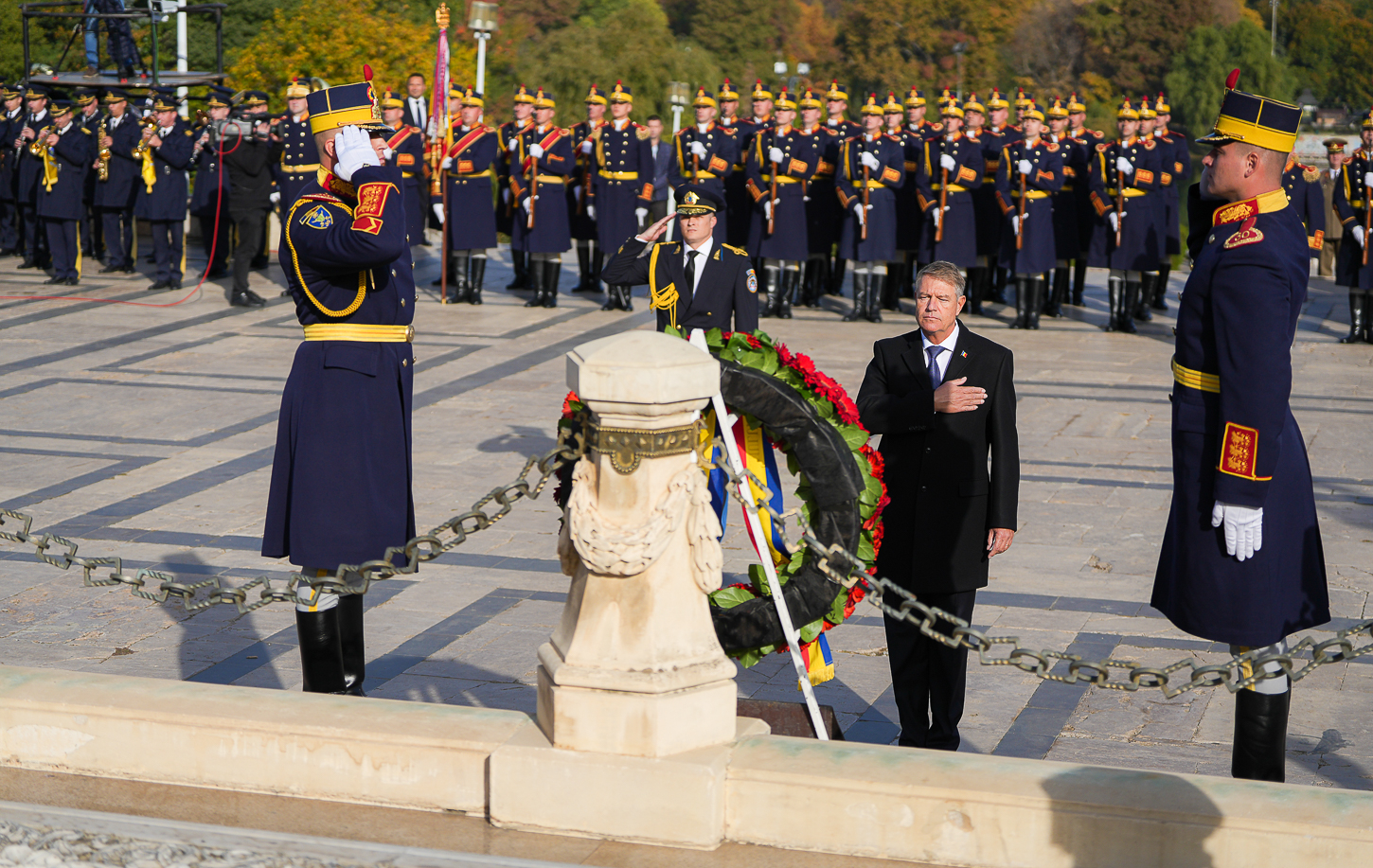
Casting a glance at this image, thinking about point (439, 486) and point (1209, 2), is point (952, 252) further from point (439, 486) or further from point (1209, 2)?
point (1209, 2)

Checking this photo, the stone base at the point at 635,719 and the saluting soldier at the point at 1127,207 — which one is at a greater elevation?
the saluting soldier at the point at 1127,207

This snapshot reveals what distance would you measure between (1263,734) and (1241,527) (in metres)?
0.56

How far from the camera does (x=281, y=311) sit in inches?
604

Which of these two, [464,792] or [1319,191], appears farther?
[1319,191]

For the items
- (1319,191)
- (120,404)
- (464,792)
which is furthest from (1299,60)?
(464,792)

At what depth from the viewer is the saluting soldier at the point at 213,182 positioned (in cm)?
1714

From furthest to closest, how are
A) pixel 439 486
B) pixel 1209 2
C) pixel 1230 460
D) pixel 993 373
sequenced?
pixel 1209 2 < pixel 439 486 < pixel 993 373 < pixel 1230 460

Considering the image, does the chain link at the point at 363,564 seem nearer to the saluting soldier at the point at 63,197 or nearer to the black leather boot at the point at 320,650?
the black leather boot at the point at 320,650

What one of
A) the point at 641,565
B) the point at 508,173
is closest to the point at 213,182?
the point at 508,173

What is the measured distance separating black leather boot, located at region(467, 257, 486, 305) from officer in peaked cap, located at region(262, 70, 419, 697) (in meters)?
11.2

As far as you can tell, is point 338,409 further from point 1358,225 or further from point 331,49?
point 331,49

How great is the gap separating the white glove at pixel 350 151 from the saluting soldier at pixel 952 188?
1096 cm

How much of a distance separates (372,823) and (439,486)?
4.75m

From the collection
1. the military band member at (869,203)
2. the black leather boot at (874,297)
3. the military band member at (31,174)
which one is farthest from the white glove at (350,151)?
the military band member at (31,174)
